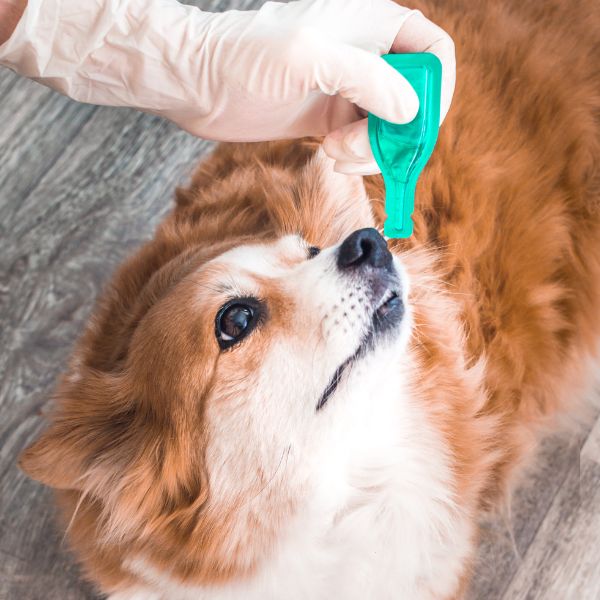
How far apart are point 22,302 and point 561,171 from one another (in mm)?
1879

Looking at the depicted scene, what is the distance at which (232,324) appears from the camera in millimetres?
1492

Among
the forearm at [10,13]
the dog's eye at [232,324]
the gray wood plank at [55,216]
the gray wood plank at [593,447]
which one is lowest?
the gray wood plank at [55,216]

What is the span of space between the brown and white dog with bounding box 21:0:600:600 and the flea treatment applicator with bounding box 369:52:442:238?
0.12 meters

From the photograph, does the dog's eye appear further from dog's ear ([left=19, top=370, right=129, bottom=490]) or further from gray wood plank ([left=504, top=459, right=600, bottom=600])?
gray wood plank ([left=504, top=459, right=600, bottom=600])

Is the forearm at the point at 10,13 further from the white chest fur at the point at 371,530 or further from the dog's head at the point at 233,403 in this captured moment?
the white chest fur at the point at 371,530

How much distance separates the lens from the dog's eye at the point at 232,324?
4.88 ft

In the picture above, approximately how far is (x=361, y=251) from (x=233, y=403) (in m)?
0.43

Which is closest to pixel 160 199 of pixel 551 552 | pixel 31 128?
pixel 31 128

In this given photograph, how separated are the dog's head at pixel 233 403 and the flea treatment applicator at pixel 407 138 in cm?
10

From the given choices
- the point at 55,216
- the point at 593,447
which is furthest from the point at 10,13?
the point at 593,447

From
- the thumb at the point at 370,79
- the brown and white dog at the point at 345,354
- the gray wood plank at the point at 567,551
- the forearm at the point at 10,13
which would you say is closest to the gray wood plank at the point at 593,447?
the gray wood plank at the point at 567,551

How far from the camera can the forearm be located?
1.58m

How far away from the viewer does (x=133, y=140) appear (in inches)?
104

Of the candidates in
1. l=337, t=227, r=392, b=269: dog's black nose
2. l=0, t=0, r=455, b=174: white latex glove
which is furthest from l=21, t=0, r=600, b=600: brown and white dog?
l=0, t=0, r=455, b=174: white latex glove
